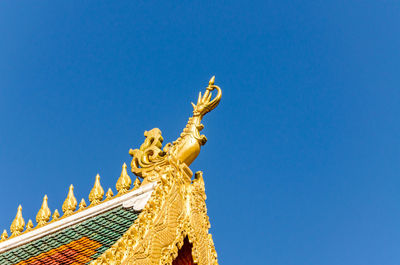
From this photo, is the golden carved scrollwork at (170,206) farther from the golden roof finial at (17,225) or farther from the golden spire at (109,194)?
the golden roof finial at (17,225)

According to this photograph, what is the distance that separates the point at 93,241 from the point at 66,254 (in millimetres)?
421

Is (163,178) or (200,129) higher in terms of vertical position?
(200,129)

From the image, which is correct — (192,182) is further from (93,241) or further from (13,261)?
(13,261)

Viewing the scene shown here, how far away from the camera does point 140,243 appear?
8445 millimetres

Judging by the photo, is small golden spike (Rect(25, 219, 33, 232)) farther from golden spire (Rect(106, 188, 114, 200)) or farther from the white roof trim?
golden spire (Rect(106, 188, 114, 200))

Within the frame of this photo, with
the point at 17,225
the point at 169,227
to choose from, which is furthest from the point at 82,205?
the point at 169,227

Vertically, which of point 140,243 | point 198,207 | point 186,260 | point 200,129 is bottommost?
point 140,243

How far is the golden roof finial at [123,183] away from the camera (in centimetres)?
1067

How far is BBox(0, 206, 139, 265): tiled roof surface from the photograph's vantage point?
8672 millimetres

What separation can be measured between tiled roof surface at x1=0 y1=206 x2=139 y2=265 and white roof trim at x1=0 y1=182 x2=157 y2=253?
87mm

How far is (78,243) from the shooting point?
9.44m

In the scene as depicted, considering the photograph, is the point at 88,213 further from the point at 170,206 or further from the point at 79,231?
the point at 170,206

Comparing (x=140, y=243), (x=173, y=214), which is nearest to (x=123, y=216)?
(x=173, y=214)

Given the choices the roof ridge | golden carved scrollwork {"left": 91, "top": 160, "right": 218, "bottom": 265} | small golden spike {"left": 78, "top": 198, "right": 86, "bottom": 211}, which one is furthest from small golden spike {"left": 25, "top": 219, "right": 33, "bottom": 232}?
golden carved scrollwork {"left": 91, "top": 160, "right": 218, "bottom": 265}
